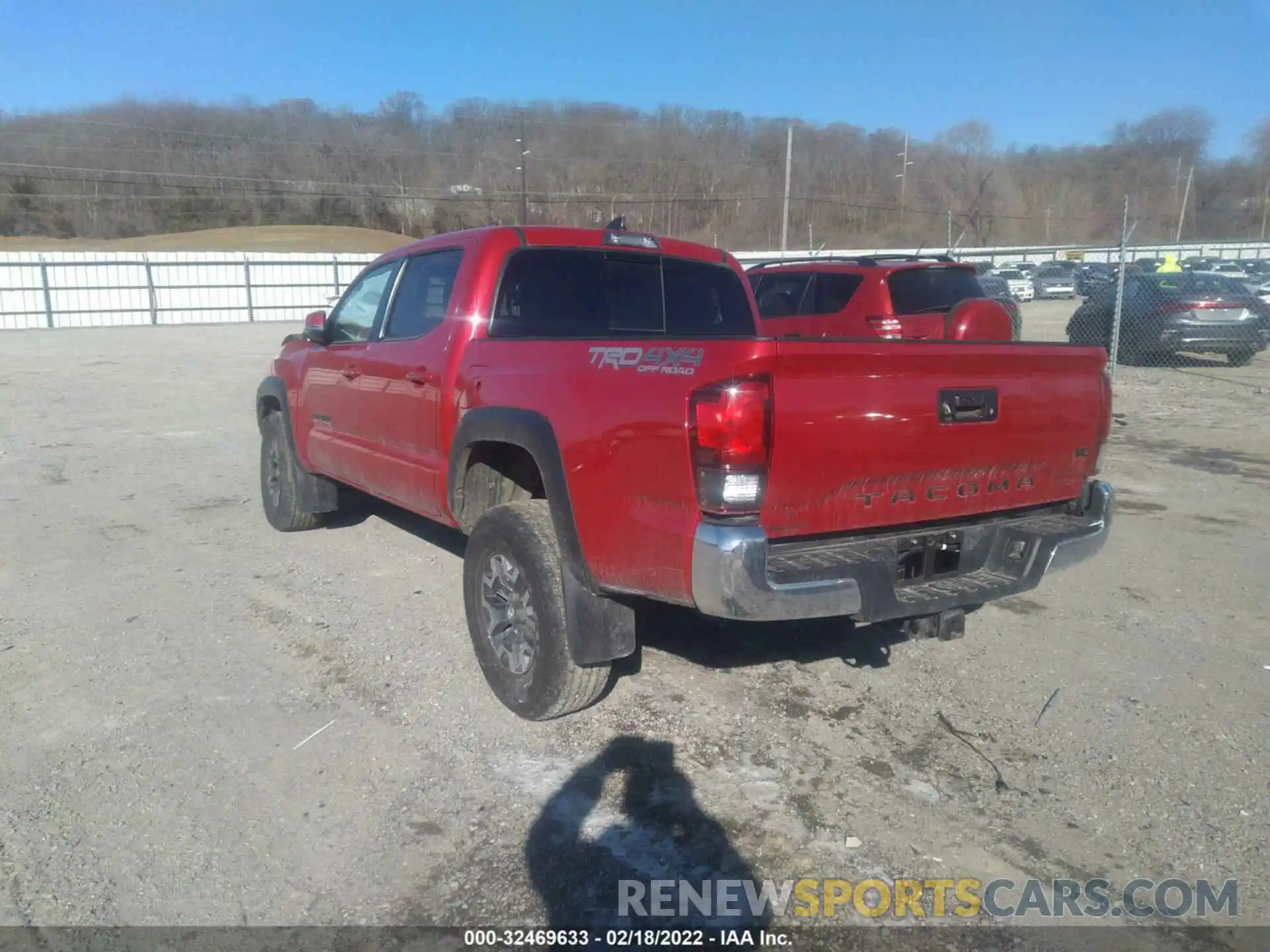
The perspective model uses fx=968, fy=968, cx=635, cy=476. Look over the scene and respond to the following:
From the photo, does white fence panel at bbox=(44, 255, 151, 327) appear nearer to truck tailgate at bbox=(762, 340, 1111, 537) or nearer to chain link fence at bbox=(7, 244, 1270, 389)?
chain link fence at bbox=(7, 244, 1270, 389)

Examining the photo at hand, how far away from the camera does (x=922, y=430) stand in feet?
10.6

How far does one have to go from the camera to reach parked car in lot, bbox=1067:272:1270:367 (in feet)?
48.5

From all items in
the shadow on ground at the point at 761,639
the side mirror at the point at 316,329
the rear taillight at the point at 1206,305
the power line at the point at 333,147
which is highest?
the power line at the point at 333,147

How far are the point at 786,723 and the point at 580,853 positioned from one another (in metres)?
1.19

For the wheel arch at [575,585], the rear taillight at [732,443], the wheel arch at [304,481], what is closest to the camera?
the rear taillight at [732,443]

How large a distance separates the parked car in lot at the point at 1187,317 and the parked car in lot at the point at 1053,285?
77.3ft

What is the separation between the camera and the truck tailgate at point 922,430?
119 inches

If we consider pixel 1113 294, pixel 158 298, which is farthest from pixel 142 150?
pixel 1113 294

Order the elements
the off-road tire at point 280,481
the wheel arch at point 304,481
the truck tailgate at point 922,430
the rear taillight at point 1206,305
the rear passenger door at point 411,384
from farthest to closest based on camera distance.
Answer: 1. the rear taillight at point 1206,305
2. the off-road tire at point 280,481
3. the wheel arch at point 304,481
4. the rear passenger door at point 411,384
5. the truck tailgate at point 922,430

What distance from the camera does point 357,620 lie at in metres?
5.02

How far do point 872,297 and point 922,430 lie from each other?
7242mm

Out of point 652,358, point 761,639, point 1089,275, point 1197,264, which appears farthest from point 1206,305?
point 1197,264

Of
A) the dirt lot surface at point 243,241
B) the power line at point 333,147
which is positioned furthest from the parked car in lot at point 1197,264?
the dirt lot surface at point 243,241

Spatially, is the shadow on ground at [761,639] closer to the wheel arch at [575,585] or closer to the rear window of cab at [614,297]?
the wheel arch at [575,585]
